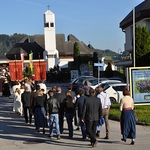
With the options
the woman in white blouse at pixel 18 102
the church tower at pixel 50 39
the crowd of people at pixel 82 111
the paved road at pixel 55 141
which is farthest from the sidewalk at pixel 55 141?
the church tower at pixel 50 39

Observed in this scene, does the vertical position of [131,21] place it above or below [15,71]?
above

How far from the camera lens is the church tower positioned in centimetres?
8494

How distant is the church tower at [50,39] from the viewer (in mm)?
84938

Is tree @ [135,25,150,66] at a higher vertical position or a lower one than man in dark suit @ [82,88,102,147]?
higher

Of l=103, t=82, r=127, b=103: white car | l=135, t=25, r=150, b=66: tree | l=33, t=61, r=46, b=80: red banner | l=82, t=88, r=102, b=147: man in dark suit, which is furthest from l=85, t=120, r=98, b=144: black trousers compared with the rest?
l=135, t=25, r=150, b=66: tree

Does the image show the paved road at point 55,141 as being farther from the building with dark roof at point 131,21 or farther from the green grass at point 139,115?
the building with dark roof at point 131,21

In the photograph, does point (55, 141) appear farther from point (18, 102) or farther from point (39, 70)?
point (39, 70)

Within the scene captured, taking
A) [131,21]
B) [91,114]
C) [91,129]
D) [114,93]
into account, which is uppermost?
[131,21]

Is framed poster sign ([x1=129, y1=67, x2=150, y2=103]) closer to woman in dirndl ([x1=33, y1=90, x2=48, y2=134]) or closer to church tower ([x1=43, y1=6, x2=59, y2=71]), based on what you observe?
woman in dirndl ([x1=33, y1=90, x2=48, y2=134])

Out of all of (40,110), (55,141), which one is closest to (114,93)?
(40,110)

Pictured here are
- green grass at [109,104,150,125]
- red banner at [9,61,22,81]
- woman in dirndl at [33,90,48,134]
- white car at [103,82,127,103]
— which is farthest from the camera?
red banner at [9,61,22,81]

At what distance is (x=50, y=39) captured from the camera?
285 ft

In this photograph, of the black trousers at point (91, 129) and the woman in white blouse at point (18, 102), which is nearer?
the black trousers at point (91, 129)

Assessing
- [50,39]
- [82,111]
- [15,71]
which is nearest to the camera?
[82,111]
